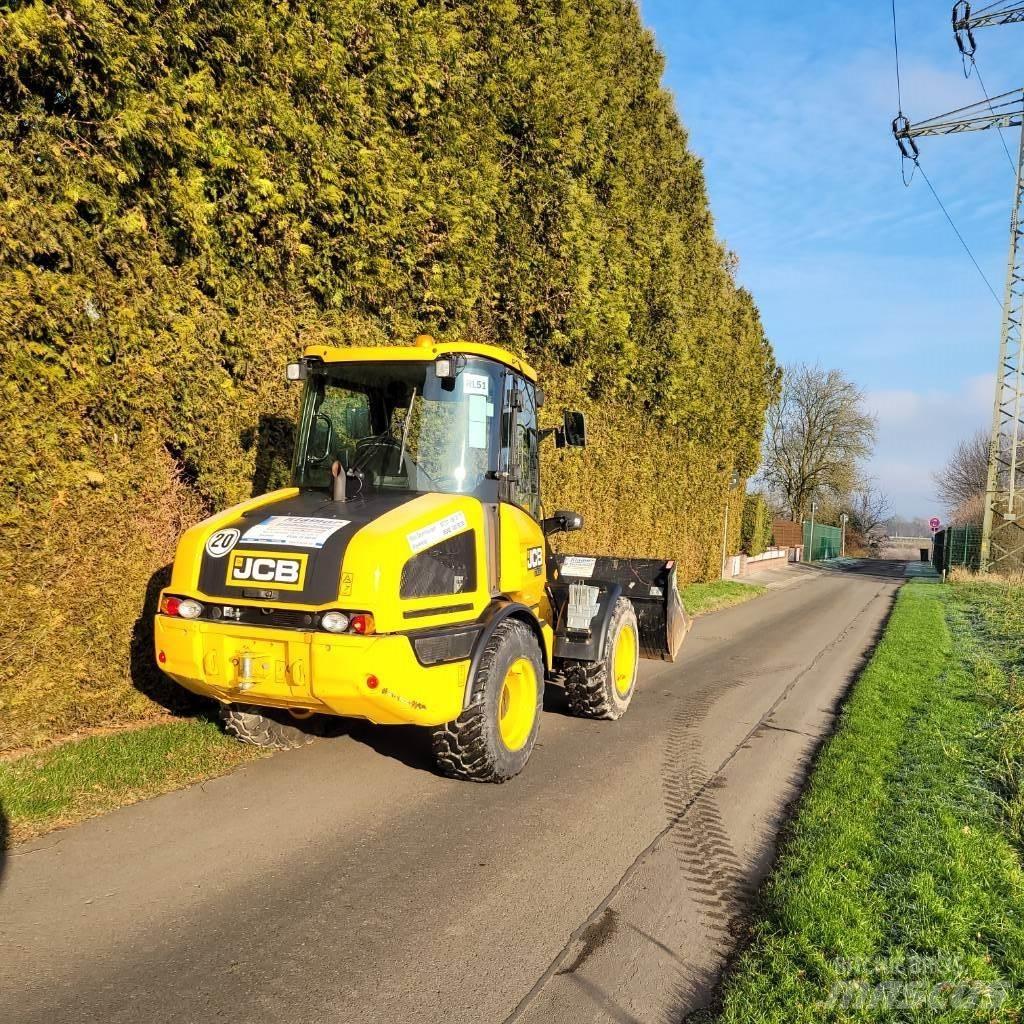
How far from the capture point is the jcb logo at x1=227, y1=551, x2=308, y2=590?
408 cm

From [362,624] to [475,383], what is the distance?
1.87 metres

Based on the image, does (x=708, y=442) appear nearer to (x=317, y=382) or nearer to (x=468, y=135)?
(x=468, y=135)

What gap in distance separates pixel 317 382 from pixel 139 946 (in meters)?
3.43

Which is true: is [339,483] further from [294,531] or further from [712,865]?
[712,865]

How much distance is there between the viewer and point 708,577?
2214cm

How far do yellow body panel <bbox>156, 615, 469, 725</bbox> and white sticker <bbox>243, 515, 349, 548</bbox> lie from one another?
48 cm

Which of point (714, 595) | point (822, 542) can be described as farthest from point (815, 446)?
point (714, 595)

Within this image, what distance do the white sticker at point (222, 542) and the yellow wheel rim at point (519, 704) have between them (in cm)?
189

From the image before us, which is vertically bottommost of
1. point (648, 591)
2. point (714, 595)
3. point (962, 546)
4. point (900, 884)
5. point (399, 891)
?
point (399, 891)

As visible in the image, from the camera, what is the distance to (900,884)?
354cm

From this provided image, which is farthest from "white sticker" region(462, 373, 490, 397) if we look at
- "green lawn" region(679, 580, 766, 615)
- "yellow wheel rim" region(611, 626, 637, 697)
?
"green lawn" region(679, 580, 766, 615)

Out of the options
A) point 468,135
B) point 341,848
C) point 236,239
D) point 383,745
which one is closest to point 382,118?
point 468,135

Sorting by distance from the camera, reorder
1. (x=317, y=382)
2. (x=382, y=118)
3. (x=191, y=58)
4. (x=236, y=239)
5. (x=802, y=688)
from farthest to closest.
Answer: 1. (x=802, y=688)
2. (x=382, y=118)
3. (x=236, y=239)
4. (x=191, y=58)
5. (x=317, y=382)

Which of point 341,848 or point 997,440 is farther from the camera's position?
point 997,440
